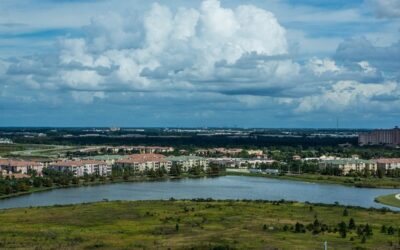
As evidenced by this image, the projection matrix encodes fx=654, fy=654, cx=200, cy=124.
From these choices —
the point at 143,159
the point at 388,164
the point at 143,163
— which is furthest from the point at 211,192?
the point at 388,164

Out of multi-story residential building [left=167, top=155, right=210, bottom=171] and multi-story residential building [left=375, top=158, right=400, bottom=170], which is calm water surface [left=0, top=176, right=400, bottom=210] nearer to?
multi-story residential building [left=167, top=155, right=210, bottom=171]

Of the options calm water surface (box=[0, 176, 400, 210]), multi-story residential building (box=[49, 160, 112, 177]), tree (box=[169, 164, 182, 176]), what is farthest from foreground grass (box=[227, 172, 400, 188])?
multi-story residential building (box=[49, 160, 112, 177])

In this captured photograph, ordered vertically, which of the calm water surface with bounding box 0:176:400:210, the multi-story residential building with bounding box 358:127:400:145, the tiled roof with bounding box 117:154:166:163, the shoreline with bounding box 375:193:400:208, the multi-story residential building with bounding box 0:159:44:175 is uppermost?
the multi-story residential building with bounding box 358:127:400:145

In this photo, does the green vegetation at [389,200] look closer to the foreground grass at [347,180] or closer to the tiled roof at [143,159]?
the foreground grass at [347,180]

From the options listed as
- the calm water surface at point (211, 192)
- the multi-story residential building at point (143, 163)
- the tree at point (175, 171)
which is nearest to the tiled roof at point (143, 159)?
the multi-story residential building at point (143, 163)

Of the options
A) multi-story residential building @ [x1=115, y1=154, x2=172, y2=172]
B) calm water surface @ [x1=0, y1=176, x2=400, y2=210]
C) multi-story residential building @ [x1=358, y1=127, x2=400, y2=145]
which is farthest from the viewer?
multi-story residential building @ [x1=358, y1=127, x2=400, y2=145]
